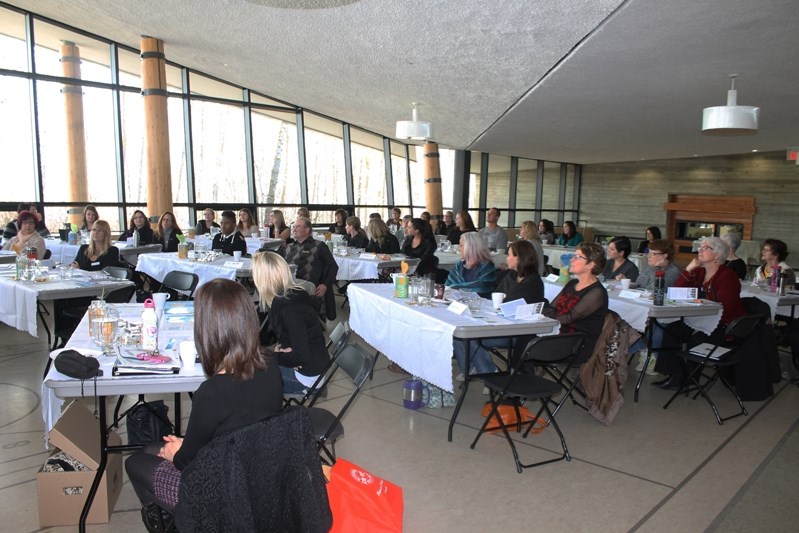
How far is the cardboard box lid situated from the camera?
2684mm

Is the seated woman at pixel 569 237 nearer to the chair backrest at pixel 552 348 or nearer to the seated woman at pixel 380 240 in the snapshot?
the seated woman at pixel 380 240

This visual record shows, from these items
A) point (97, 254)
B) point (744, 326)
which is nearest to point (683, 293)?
point (744, 326)

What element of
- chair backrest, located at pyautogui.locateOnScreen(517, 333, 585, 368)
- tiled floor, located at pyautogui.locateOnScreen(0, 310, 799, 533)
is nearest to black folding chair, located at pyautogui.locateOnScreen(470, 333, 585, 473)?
chair backrest, located at pyautogui.locateOnScreen(517, 333, 585, 368)

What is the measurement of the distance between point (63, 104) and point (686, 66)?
9.65m

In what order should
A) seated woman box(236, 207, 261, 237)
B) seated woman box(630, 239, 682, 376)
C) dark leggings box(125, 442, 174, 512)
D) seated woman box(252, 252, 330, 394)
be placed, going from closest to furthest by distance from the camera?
1. dark leggings box(125, 442, 174, 512)
2. seated woman box(252, 252, 330, 394)
3. seated woman box(630, 239, 682, 376)
4. seated woman box(236, 207, 261, 237)

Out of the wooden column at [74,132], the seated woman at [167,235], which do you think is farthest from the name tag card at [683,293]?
the wooden column at [74,132]

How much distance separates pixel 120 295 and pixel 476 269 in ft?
9.52

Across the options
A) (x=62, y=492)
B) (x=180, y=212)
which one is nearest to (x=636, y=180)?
(x=180, y=212)

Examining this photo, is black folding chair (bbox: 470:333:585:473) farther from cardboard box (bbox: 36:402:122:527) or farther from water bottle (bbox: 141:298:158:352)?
cardboard box (bbox: 36:402:122:527)

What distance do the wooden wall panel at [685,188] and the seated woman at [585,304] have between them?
12.7m

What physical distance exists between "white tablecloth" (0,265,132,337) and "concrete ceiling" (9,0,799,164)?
2.55m

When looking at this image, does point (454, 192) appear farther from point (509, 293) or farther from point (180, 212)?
point (509, 293)

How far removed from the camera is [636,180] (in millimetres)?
17781

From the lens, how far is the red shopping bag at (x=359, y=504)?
2262 mm
